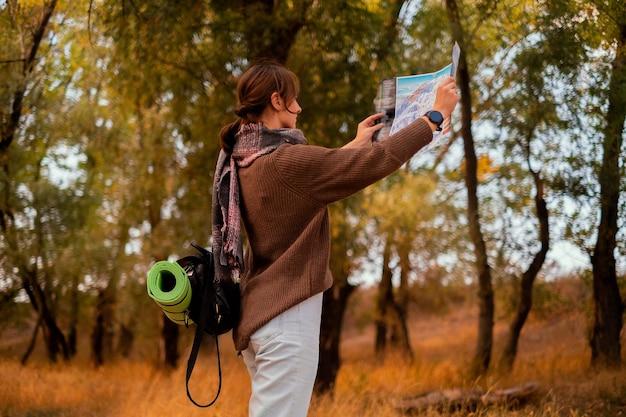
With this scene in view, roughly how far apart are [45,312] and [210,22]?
23.4 feet

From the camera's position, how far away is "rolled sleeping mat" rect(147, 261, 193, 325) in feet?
8.66

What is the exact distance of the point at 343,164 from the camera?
2.45 m

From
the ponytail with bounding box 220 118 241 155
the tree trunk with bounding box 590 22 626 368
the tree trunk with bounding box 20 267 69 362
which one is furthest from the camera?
the tree trunk with bounding box 20 267 69 362

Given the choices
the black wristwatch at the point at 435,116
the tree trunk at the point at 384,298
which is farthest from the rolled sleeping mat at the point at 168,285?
the tree trunk at the point at 384,298

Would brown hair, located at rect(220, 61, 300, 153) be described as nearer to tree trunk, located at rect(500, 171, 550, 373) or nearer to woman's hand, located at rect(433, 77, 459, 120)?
woman's hand, located at rect(433, 77, 459, 120)

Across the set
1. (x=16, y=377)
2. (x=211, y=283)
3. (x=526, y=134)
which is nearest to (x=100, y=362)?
(x=16, y=377)

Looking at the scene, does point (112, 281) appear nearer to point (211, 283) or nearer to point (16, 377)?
point (16, 377)

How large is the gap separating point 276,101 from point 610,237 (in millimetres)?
6081

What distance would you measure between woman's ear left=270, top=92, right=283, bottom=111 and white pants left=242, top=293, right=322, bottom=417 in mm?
699

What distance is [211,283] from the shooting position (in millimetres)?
2752

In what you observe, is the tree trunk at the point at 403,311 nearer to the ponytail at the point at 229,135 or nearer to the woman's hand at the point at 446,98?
the ponytail at the point at 229,135

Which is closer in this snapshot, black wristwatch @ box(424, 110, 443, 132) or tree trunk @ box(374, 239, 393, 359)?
black wristwatch @ box(424, 110, 443, 132)

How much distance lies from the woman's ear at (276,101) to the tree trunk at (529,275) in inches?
261

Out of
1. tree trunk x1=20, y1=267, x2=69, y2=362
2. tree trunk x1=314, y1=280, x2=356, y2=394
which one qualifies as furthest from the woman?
tree trunk x1=20, y1=267, x2=69, y2=362
